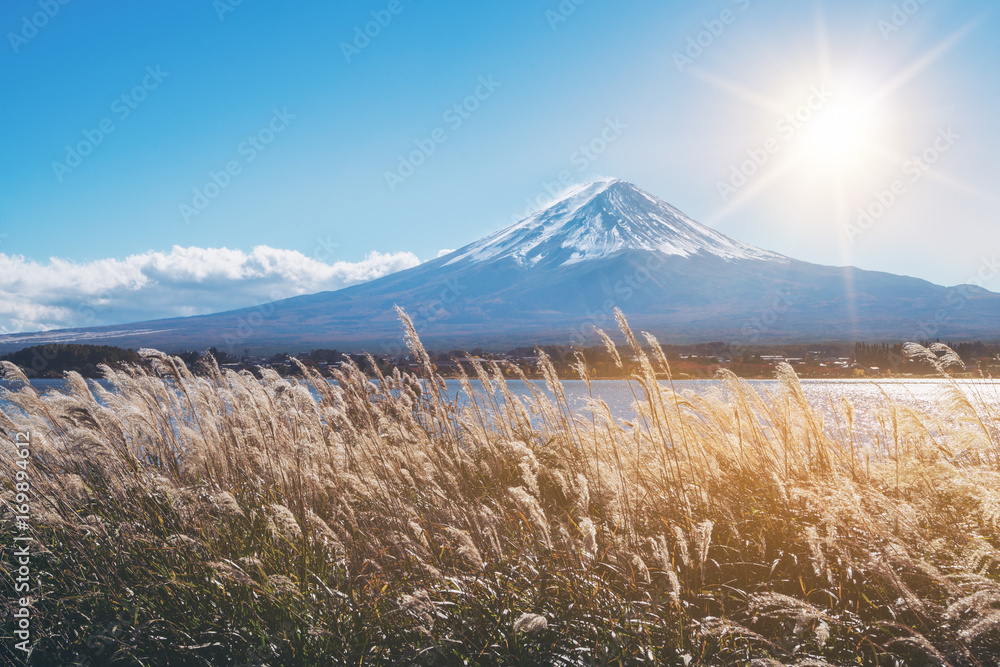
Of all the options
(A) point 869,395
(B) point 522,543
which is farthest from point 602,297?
(B) point 522,543

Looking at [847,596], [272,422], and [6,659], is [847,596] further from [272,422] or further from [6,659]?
[6,659]

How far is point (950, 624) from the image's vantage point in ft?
6.91

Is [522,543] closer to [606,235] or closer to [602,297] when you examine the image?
[602,297]

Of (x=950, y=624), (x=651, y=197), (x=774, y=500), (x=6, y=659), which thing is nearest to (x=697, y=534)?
(x=774, y=500)

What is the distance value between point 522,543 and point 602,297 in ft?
430

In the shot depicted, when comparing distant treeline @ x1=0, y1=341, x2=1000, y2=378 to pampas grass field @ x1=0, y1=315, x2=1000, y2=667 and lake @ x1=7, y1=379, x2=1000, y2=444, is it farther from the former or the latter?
pampas grass field @ x1=0, y1=315, x2=1000, y2=667

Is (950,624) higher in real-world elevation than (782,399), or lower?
lower

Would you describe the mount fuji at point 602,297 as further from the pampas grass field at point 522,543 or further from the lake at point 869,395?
the pampas grass field at point 522,543

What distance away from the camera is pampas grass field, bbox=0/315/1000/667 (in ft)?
7.04

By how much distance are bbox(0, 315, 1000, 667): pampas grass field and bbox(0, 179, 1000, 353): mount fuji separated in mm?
80377

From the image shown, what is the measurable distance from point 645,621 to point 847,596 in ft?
3.52

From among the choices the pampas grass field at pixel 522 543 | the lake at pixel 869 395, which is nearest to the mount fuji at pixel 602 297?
the lake at pixel 869 395

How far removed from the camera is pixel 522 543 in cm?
297
